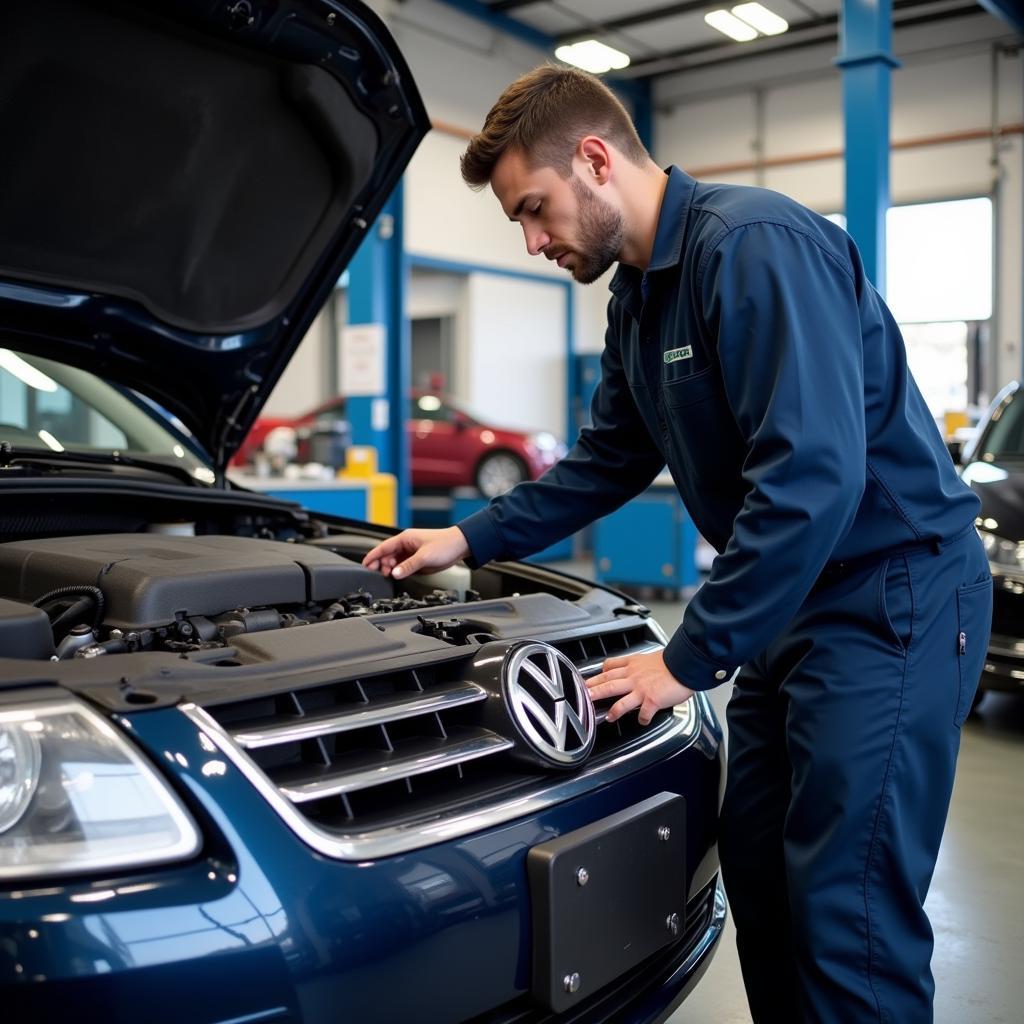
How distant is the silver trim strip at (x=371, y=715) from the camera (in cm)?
112

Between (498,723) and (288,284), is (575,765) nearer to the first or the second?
(498,723)

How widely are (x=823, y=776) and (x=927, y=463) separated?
43 cm

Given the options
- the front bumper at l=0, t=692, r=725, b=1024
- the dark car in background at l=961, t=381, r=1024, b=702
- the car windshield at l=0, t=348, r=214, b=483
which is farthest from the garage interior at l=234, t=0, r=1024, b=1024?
the front bumper at l=0, t=692, r=725, b=1024

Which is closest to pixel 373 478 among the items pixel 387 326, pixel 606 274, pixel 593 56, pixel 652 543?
→ pixel 387 326

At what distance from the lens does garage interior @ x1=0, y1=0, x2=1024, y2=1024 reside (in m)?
6.89

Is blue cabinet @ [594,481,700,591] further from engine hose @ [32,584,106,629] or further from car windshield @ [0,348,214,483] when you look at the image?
engine hose @ [32,584,106,629]

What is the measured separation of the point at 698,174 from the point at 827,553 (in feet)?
39.9

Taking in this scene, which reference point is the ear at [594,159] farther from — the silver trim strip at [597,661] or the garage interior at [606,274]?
the garage interior at [606,274]

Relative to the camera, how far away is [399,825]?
1.14m

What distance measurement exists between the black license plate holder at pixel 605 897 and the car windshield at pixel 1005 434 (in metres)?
3.35

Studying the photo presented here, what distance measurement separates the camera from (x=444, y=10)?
10.4 metres

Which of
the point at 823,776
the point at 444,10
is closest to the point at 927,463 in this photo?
the point at 823,776

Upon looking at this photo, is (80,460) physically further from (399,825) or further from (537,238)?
(399,825)

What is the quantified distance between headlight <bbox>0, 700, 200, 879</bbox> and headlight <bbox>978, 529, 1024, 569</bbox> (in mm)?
3148
